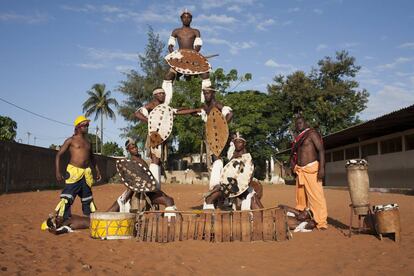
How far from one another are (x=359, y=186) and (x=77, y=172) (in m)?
4.21

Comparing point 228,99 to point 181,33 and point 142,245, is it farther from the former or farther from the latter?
point 142,245

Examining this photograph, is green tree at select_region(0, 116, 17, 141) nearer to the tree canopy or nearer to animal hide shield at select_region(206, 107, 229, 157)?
the tree canopy

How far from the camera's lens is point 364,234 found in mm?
5887

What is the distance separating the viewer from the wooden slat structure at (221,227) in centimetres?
570

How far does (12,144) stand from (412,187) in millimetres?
15850

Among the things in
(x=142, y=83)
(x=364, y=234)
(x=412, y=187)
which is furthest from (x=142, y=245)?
(x=142, y=83)

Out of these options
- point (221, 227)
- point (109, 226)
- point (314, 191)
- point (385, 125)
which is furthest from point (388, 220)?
point (385, 125)

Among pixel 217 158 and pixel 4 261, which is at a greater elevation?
pixel 217 158

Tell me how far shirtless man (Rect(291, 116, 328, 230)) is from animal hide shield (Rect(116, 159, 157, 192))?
7.79ft

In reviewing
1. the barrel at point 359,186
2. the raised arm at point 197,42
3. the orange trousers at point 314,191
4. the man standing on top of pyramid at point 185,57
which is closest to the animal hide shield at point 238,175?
the orange trousers at point 314,191

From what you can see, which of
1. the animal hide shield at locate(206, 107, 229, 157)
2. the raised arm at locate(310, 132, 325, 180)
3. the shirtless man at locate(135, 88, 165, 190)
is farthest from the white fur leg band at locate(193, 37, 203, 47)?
the raised arm at locate(310, 132, 325, 180)

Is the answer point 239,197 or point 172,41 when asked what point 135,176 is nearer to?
point 239,197

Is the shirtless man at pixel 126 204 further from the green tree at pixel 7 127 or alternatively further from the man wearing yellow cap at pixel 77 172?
the green tree at pixel 7 127

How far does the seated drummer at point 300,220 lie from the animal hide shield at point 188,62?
3.27 metres
